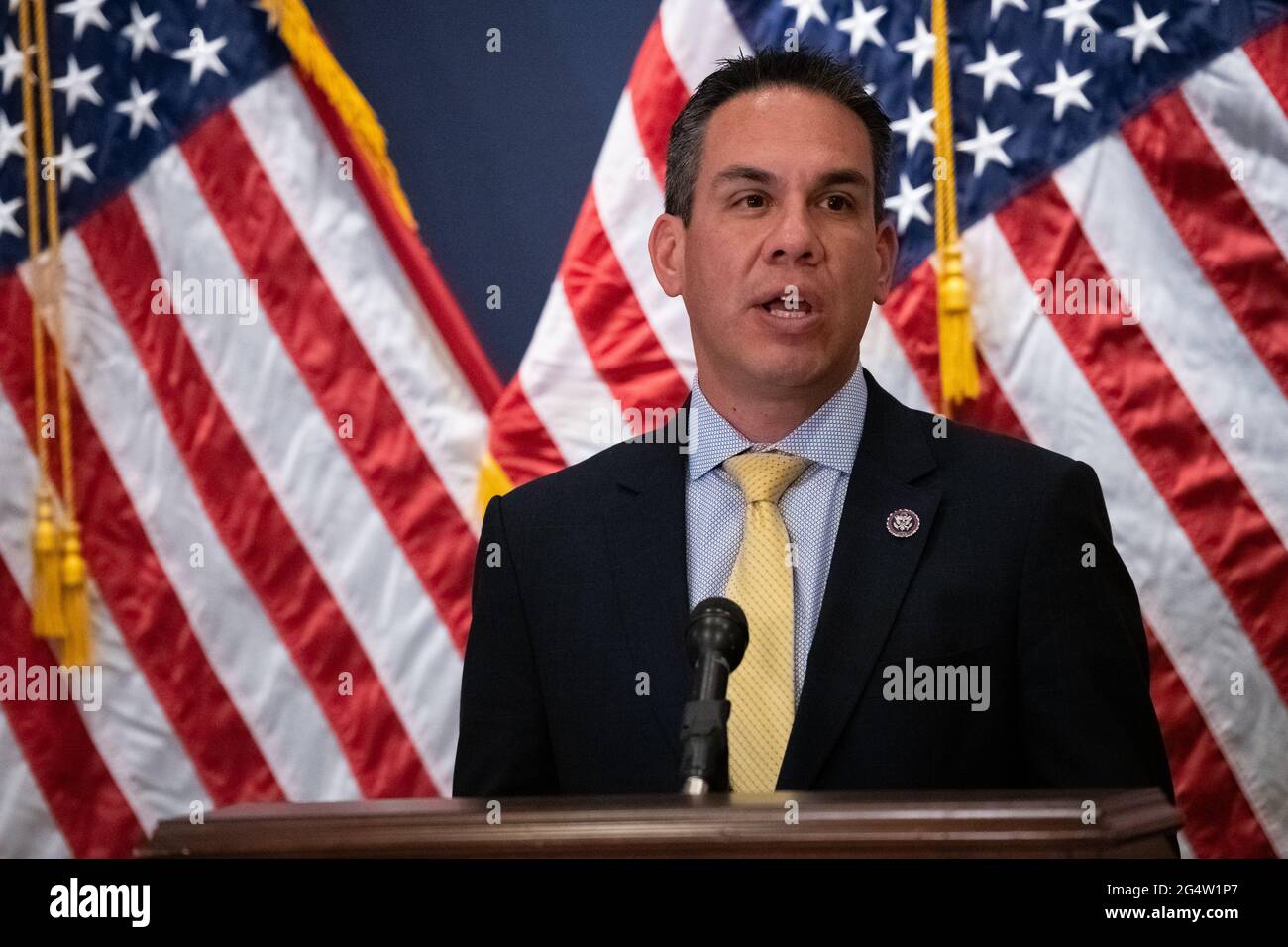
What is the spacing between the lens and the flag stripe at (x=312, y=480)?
9.80 feet

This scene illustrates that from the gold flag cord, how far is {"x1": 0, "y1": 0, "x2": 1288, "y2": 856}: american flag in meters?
0.03

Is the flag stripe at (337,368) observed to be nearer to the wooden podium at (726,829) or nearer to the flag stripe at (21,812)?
the flag stripe at (21,812)

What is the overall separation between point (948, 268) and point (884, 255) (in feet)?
2.20

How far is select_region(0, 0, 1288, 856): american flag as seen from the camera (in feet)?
9.09

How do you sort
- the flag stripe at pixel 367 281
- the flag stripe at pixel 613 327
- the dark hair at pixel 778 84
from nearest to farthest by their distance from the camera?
the dark hair at pixel 778 84, the flag stripe at pixel 613 327, the flag stripe at pixel 367 281

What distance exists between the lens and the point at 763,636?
72.8 inches

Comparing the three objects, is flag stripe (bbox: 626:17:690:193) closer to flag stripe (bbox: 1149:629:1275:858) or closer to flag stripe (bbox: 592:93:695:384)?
flag stripe (bbox: 592:93:695:384)

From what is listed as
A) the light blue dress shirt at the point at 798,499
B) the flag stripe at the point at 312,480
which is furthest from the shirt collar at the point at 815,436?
the flag stripe at the point at 312,480

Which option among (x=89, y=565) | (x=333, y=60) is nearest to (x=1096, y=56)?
(x=333, y=60)

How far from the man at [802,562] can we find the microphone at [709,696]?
369 mm

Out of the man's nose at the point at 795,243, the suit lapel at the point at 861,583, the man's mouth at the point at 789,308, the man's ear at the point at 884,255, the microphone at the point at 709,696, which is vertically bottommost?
the microphone at the point at 709,696

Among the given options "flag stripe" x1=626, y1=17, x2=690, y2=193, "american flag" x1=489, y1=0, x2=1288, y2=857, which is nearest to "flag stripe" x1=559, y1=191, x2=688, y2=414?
"american flag" x1=489, y1=0, x2=1288, y2=857

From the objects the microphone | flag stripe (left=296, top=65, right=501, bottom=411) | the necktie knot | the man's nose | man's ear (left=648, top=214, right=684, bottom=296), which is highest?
flag stripe (left=296, top=65, right=501, bottom=411)

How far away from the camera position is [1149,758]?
1.82 meters
